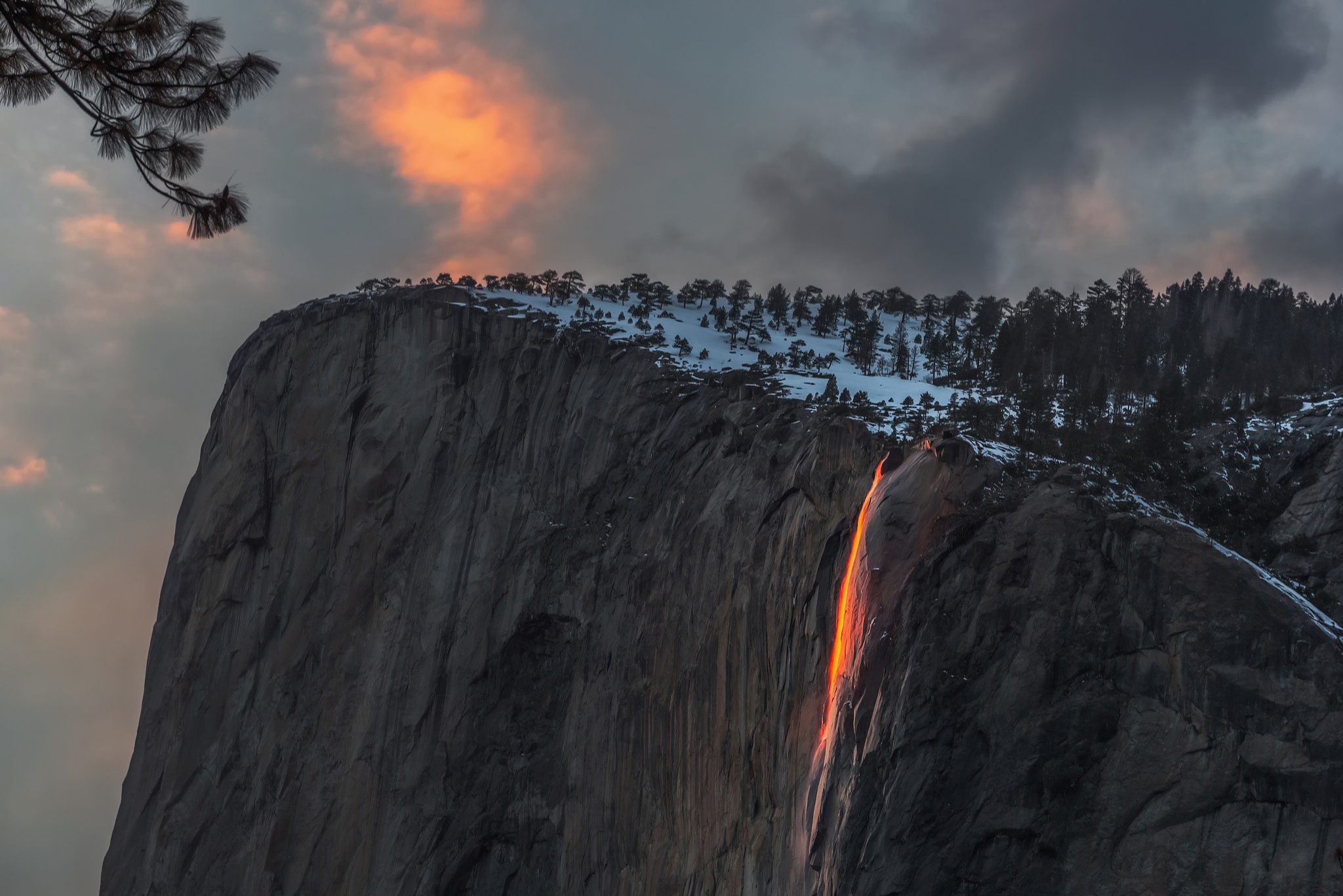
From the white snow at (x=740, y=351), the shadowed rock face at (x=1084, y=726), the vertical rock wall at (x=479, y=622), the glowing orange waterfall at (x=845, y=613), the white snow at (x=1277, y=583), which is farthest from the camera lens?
the white snow at (x=740, y=351)

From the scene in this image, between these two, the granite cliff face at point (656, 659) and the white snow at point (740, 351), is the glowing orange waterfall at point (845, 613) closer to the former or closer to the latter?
the granite cliff face at point (656, 659)

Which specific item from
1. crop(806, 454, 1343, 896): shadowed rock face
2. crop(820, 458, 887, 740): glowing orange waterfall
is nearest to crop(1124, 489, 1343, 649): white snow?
crop(806, 454, 1343, 896): shadowed rock face

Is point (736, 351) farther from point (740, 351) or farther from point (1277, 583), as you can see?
point (1277, 583)

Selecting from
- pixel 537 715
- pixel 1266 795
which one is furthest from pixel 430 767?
pixel 1266 795

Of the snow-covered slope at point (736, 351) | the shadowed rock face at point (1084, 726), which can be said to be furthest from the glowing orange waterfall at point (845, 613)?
the snow-covered slope at point (736, 351)

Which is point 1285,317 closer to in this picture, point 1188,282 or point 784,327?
point 1188,282

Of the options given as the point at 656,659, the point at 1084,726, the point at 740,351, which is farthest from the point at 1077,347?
the point at 1084,726
